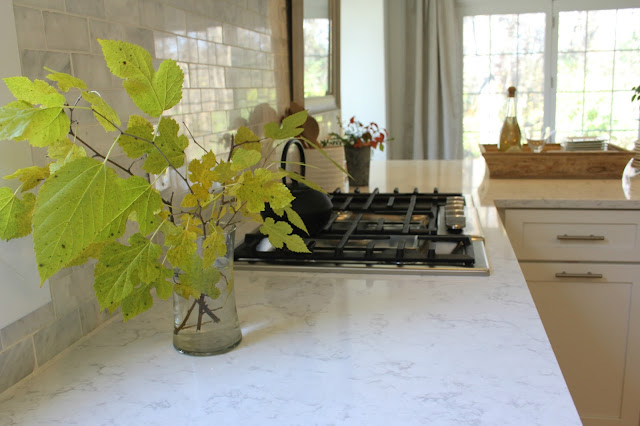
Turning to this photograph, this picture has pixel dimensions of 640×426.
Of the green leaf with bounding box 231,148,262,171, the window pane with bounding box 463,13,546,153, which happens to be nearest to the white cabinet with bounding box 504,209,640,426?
the green leaf with bounding box 231,148,262,171

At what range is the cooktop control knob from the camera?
60.6 inches

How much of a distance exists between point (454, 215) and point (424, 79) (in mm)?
3513

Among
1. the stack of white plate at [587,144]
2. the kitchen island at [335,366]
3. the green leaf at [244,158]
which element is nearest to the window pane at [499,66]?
the stack of white plate at [587,144]

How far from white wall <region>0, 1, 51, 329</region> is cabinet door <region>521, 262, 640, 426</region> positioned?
4.87ft

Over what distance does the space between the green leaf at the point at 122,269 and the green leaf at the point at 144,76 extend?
163 mm

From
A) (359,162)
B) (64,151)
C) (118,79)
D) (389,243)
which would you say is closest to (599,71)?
(359,162)

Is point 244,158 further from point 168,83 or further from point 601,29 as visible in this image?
point 601,29

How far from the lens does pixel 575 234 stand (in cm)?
191

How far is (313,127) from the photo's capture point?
2264 mm

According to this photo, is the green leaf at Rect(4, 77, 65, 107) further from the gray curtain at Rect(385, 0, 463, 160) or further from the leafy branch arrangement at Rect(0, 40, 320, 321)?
the gray curtain at Rect(385, 0, 463, 160)

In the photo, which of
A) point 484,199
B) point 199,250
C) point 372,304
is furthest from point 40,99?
point 484,199

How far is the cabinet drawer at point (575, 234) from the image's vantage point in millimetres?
1883

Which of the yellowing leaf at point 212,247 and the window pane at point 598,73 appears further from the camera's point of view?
the window pane at point 598,73

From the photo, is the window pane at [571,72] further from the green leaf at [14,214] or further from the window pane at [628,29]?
the green leaf at [14,214]
